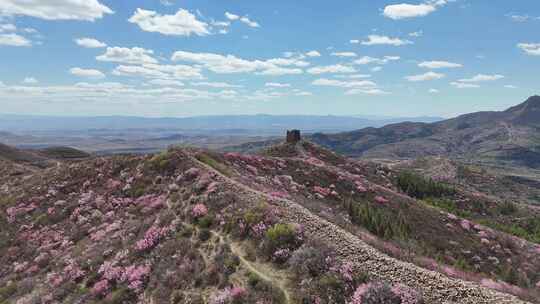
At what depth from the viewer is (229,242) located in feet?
63.1

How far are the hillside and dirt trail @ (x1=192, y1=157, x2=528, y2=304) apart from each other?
57 millimetres

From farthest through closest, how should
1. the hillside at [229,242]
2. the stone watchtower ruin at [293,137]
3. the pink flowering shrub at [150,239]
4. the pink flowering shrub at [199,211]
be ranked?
the stone watchtower ruin at [293,137], the pink flowering shrub at [199,211], the pink flowering shrub at [150,239], the hillside at [229,242]

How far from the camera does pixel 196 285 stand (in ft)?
55.0

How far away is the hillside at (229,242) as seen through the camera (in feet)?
48.6

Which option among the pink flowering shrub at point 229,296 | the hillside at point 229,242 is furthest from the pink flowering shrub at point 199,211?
the pink flowering shrub at point 229,296

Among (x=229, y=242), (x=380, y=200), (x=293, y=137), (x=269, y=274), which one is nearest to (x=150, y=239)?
(x=229, y=242)

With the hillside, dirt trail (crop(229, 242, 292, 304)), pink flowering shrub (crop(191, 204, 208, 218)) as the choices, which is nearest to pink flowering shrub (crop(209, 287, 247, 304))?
the hillside

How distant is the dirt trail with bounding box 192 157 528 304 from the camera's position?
42.4ft

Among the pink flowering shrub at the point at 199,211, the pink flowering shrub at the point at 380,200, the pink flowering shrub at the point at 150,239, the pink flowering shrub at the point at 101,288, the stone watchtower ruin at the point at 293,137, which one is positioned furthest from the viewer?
the stone watchtower ruin at the point at 293,137

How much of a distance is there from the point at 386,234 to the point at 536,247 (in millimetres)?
21893

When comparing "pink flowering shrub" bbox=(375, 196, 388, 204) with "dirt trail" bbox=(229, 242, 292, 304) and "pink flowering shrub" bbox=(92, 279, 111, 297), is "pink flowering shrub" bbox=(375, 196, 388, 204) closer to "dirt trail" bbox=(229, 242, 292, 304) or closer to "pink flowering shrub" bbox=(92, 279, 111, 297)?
"dirt trail" bbox=(229, 242, 292, 304)

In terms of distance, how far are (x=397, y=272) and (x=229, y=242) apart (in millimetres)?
8937

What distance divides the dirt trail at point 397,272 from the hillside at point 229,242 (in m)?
0.06

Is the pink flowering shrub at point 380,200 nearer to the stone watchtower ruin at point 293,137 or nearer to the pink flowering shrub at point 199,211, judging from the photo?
the pink flowering shrub at point 199,211
